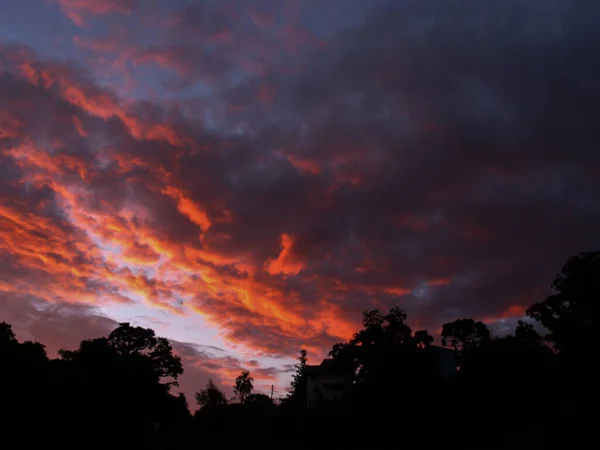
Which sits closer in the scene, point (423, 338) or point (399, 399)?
point (399, 399)

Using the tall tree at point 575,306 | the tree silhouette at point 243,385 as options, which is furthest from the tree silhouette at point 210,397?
the tall tree at point 575,306

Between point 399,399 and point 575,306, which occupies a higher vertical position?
point 575,306

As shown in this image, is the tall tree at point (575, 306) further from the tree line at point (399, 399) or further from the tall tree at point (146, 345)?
the tall tree at point (146, 345)

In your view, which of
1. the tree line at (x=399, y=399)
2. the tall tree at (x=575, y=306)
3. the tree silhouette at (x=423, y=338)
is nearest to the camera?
the tree line at (x=399, y=399)

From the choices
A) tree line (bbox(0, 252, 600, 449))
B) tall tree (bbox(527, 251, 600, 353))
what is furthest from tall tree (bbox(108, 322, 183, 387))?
tall tree (bbox(527, 251, 600, 353))

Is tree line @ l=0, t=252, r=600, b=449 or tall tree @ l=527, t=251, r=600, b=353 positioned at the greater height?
tall tree @ l=527, t=251, r=600, b=353

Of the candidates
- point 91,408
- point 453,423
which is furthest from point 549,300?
point 91,408

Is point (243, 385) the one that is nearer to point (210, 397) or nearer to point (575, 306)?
point (210, 397)

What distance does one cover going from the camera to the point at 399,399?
46.7 meters

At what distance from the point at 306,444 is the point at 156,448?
15.9 metres

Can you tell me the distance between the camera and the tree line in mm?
37125

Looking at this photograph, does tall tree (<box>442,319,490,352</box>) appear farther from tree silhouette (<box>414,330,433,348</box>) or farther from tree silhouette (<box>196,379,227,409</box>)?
tree silhouette (<box>196,379,227,409</box>)

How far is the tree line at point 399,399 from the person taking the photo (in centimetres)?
3712

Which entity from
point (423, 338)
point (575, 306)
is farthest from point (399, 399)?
point (423, 338)
